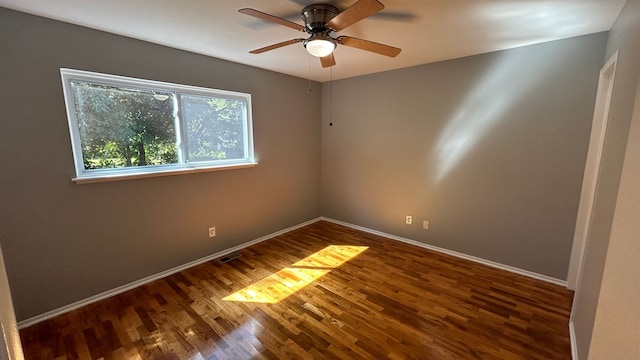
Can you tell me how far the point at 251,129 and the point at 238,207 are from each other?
0.99 m

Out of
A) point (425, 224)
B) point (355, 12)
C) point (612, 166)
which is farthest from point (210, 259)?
point (612, 166)

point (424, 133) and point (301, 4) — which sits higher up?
point (301, 4)

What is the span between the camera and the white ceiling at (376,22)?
1665 mm

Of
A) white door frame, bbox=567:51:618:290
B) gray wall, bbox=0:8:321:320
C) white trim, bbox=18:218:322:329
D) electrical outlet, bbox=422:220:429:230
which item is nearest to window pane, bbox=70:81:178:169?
gray wall, bbox=0:8:321:320

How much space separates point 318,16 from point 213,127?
1827 mm

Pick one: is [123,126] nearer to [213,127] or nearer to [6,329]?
[213,127]

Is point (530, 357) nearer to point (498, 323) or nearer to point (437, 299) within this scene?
point (498, 323)

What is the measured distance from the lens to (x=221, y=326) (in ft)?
6.34

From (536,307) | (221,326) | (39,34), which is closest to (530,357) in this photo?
(536,307)

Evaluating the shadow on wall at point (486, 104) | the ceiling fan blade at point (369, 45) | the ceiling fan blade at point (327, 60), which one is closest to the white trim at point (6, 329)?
the ceiling fan blade at point (369, 45)

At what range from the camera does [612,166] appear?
136 cm

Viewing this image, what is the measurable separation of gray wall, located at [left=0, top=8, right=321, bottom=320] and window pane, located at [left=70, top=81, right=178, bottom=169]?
5.8 inches

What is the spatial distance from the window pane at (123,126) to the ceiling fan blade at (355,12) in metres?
1.87

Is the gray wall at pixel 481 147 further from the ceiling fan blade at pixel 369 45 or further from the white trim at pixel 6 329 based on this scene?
the white trim at pixel 6 329
